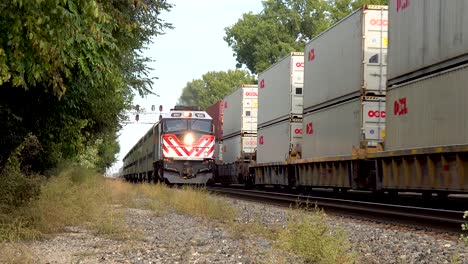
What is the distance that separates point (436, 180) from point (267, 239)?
476cm

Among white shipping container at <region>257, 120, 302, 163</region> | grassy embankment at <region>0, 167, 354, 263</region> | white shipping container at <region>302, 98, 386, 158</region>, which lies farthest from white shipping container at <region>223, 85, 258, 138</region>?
grassy embankment at <region>0, 167, 354, 263</region>

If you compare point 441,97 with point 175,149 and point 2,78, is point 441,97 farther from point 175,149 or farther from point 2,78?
point 175,149

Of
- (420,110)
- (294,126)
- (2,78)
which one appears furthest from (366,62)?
(2,78)

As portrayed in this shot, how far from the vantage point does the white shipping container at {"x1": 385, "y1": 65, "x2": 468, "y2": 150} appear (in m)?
Answer: 11.0

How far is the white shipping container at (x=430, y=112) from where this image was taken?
35.9ft

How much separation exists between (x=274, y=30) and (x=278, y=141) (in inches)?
1530

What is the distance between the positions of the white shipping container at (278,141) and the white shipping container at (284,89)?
1.25 feet

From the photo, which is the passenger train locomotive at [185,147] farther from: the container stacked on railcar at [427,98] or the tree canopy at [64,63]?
the container stacked on railcar at [427,98]

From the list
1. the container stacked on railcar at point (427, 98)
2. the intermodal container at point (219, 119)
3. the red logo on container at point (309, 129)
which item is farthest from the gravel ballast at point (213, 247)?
the intermodal container at point (219, 119)

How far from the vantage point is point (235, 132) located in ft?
102

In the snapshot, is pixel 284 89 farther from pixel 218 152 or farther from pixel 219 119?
pixel 219 119

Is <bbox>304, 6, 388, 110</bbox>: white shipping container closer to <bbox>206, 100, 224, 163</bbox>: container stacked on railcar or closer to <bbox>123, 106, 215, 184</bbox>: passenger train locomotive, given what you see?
<bbox>123, 106, 215, 184</bbox>: passenger train locomotive

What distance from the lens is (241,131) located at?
97.6ft

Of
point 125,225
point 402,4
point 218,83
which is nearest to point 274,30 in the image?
point 218,83
